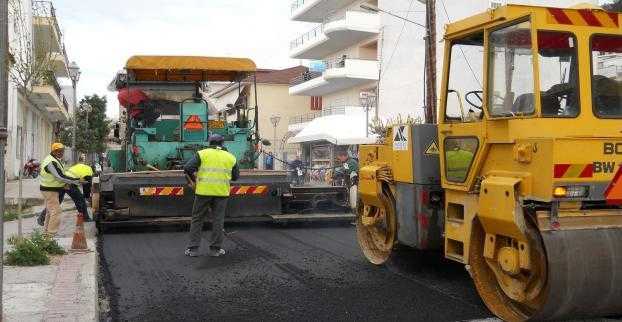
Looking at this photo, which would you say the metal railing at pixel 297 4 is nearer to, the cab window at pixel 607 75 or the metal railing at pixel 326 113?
the metal railing at pixel 326 113

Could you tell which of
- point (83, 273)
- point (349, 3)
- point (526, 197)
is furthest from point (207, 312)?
point (349, 3)

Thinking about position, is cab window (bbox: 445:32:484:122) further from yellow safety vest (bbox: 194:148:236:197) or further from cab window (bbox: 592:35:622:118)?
yellow safety vest (bbox: 194:148:236:197)

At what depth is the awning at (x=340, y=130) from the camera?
28.1 meters

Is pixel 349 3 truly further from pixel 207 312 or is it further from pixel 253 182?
pixel 207 312

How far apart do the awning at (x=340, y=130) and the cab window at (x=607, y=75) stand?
72.3 feet

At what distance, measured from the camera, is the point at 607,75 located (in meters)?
5.07

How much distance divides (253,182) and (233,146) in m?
1.53

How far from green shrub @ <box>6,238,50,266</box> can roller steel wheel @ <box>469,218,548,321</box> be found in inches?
177

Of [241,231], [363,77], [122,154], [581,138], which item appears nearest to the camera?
[581,138]

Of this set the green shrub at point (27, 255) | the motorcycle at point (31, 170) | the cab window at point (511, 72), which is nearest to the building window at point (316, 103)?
the motorcycle at point (31, 170)

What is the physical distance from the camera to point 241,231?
34.5 feet

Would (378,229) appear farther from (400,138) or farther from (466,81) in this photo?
(466,81)

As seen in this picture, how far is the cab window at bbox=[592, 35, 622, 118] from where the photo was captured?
495 cm

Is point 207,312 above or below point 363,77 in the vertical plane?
below
